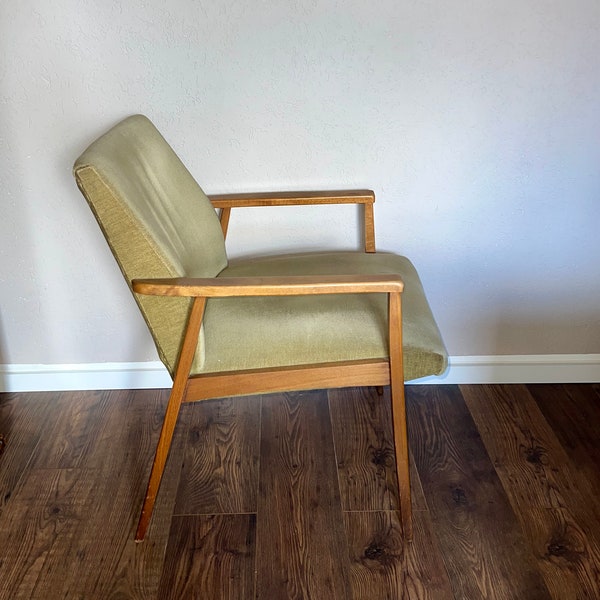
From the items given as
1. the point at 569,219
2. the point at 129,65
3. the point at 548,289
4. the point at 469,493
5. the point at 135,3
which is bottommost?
the point at 469,493

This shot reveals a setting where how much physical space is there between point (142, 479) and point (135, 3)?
49.7 inches

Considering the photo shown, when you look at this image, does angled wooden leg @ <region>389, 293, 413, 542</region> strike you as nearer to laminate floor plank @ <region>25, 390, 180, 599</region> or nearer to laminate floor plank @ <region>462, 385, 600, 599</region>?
laminate floor plank @ <region>462, 385, 600, 599</region>

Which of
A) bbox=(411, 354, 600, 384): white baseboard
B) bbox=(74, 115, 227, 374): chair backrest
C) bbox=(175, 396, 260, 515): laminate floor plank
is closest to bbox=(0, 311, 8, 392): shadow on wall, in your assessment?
bbox=(175, 396, 260, 515): laminate floor plank

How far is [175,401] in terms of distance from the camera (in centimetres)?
150

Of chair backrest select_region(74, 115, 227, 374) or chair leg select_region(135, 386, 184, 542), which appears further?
chair leg select_region(135, 386, 184, 542)

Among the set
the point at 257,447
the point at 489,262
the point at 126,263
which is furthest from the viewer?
the point at 489,262

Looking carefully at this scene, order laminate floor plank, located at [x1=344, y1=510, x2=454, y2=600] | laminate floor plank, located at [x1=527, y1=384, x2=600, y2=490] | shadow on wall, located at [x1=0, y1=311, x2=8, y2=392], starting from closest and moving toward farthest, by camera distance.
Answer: laminate floor plank, located at [x1=344, y1=510, x2=454, y2=600], laminate floor plank, located at [x1=527, y1=384, x2=600, y2=490], shadow on wall, located at [x1=0, y1=311, x2=8, y2=392]

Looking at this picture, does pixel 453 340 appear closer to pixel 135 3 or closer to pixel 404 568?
pixel 404 568

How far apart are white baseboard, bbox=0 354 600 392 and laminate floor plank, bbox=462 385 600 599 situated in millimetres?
53

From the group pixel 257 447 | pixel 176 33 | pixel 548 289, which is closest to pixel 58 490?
pixel 257 447

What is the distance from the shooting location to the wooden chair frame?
1.40m

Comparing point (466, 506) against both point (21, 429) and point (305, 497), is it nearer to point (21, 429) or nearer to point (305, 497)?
point (305, 497)

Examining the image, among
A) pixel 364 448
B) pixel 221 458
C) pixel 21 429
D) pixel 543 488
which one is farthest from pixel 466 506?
pixel 21 429

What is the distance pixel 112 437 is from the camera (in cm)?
198
